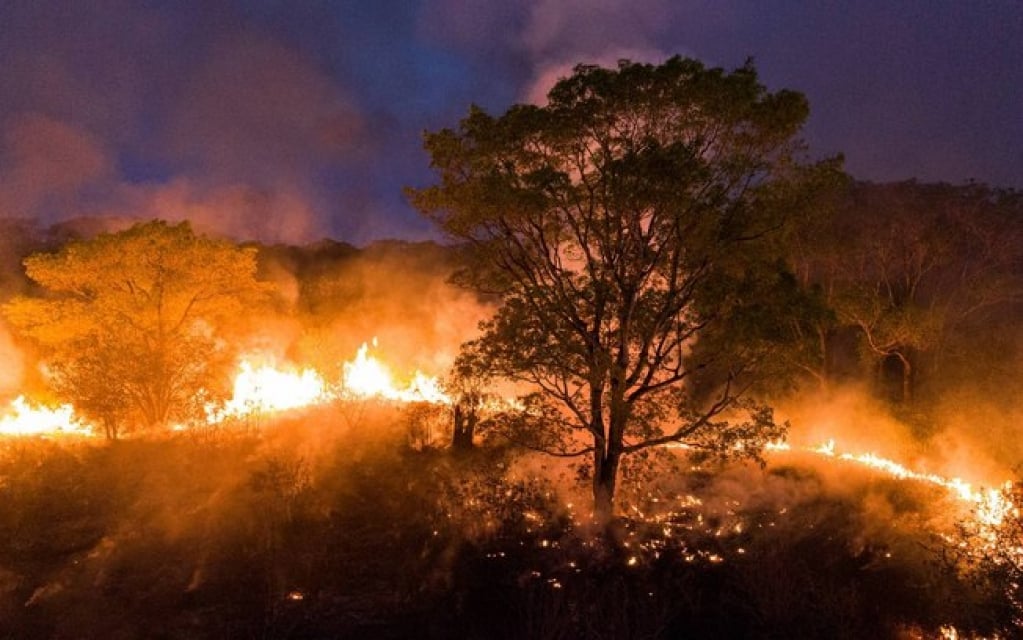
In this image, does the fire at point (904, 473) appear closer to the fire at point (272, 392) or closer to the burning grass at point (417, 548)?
the burning grass at point (417, 548)

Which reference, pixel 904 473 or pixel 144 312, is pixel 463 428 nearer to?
pixel 144 312

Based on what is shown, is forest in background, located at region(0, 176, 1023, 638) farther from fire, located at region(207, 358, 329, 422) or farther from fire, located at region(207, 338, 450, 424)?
fire, located at region(207, 358, 329, 422)

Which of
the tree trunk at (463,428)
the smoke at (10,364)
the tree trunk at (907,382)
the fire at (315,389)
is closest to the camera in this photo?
the tree trunk at (463,428)

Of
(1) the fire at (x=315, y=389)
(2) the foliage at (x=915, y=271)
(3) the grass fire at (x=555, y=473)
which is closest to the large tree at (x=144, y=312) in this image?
(3) the grass fire at (x=555, y=473)

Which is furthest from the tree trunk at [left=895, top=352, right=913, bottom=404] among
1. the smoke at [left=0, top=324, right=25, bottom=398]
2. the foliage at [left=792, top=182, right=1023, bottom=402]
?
the smoke at [left=0, top=324, right=25, bottom=398]

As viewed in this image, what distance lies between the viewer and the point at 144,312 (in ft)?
75.9

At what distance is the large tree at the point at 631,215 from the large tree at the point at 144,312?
12008mm

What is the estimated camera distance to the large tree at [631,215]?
12.4 metres

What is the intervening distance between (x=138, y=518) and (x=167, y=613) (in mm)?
3743

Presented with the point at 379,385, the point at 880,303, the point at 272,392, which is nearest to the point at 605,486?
the point at 379,385

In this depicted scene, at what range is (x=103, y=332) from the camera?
2277cm

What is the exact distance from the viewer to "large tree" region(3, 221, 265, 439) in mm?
21344

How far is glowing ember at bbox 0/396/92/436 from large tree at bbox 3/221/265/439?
1.20m

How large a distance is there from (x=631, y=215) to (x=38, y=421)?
20.8 m
